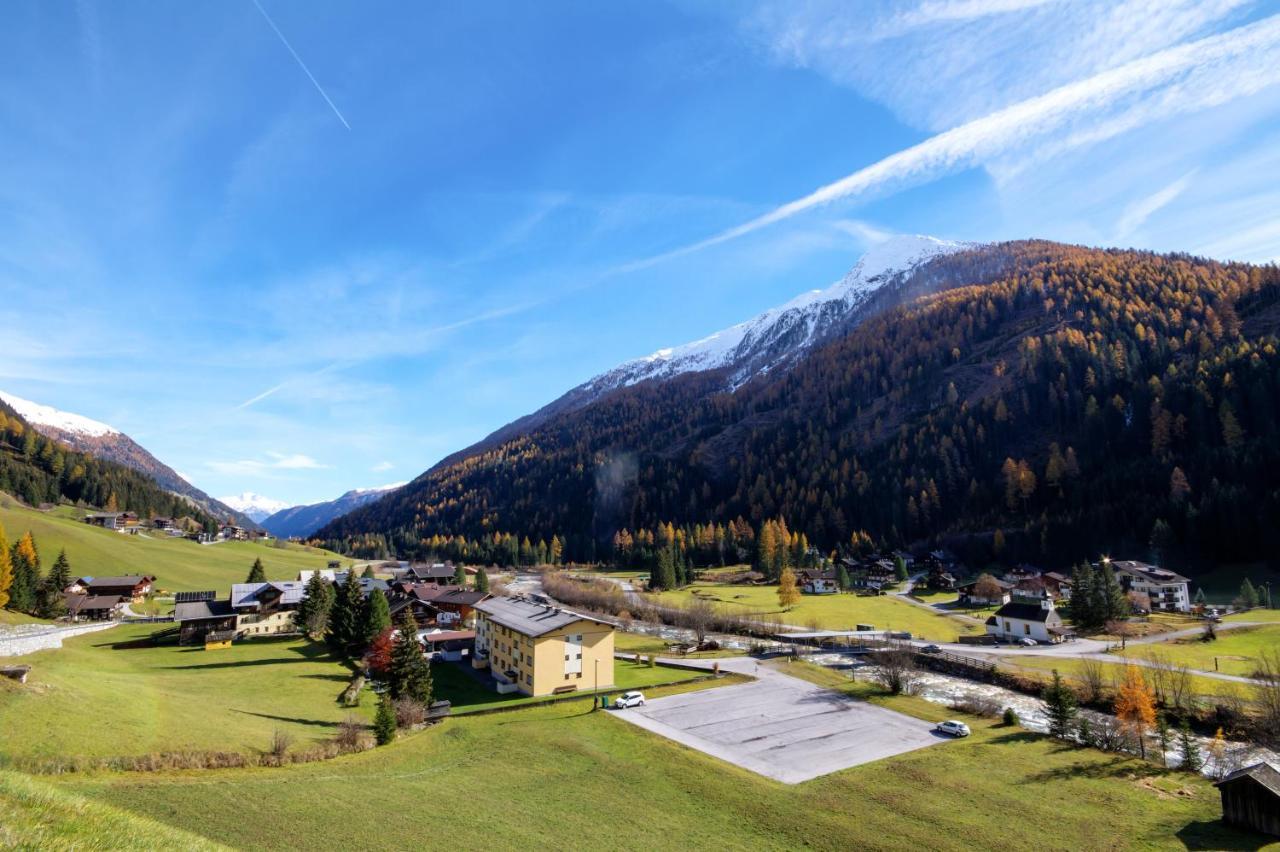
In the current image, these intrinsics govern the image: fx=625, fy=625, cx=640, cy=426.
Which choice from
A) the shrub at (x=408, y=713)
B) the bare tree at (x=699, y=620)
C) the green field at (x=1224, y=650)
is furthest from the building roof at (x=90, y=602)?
the green field at (x=1224, y=650)

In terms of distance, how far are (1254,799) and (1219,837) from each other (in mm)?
2719

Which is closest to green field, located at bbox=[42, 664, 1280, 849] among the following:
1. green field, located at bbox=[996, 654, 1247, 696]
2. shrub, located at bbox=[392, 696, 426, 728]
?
shrub, located at bbox=[392, 696, 426, 728]

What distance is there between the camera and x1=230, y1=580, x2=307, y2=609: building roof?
71.8 m

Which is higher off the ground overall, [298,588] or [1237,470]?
[1237,470]

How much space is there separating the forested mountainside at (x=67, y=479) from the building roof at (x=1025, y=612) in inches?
7118

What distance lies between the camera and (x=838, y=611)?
93.7 m

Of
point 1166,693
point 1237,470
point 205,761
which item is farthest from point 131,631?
point 1237,470

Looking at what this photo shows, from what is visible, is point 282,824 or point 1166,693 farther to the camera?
point 1166,693

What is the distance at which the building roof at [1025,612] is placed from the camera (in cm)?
7156

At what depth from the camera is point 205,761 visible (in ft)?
95.5

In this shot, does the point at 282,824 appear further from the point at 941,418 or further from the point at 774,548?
the point at 941,418

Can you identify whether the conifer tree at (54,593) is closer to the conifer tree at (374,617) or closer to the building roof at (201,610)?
the building roof at (201,610)

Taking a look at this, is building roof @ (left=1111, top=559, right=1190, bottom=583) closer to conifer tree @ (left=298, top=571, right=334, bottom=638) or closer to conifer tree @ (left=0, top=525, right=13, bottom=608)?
conifer tree @ (left=298, top=571, right=334, bottom=638)

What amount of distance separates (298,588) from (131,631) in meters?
16.4
